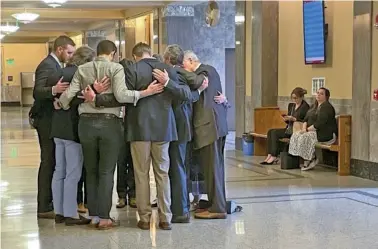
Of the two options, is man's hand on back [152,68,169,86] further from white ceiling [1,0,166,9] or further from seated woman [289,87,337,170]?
white ceiling [1,0,166,9]

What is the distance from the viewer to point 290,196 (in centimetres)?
681

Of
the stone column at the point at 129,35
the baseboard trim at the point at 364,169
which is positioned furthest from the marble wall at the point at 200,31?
the baseboard trim at the point at 364,169

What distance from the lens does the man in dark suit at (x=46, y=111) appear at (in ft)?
18.1

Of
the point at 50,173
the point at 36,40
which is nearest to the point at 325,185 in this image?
the point at 50,173

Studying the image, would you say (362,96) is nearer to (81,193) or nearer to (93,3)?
(81,193)

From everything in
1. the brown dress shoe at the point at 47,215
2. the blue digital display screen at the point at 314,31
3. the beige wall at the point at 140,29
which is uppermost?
the beige wall at the point at 140,29

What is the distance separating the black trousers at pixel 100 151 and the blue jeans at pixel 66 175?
16 cm

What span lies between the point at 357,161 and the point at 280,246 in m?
3.79

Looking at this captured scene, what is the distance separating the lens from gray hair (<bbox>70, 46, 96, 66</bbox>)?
5.46 meters

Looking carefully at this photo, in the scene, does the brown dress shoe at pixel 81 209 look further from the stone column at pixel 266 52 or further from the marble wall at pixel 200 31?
the marble wall at pixel 200 31

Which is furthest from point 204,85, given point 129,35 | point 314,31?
point 129,35

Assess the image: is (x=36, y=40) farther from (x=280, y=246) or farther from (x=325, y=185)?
(x=280, y=246)

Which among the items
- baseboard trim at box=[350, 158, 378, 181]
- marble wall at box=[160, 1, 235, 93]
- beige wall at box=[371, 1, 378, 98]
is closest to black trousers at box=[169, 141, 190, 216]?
baseboard trim at box=[350, 158, 378, 181]

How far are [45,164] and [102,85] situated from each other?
1100 mm
